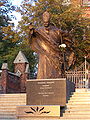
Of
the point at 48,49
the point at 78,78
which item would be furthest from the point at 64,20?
the point at 48,49

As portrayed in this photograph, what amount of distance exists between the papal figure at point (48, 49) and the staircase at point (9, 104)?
76.6 inches

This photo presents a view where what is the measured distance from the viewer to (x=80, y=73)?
1791cm

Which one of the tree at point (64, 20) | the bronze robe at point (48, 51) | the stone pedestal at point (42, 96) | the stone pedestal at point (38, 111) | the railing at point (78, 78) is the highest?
the tree at point (64, 20)

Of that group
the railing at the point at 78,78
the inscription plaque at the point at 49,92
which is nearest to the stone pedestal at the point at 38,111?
the inscription plaque at the point at 49,92

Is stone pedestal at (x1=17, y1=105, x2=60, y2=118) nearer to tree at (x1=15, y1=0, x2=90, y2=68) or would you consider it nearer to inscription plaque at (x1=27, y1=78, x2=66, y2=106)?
inscription plaque at (x1=27, y1=78, x2=66, y2=106)

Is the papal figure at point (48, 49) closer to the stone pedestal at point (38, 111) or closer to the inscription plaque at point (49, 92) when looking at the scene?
the inscription plaque at point (49, 92)

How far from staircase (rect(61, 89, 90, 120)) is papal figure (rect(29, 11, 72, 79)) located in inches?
51.9

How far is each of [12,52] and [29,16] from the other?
755 centimetres

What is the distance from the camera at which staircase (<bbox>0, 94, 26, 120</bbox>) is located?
11.2m

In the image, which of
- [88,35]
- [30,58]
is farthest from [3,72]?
[30,58]

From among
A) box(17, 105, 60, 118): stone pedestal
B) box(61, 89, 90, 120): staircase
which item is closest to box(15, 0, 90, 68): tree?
box(61, 89, 90, 120): staircase

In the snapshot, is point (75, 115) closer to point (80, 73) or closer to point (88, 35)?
point (80, 73)

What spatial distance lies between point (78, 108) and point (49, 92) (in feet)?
4.32

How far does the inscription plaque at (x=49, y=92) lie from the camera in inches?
428
